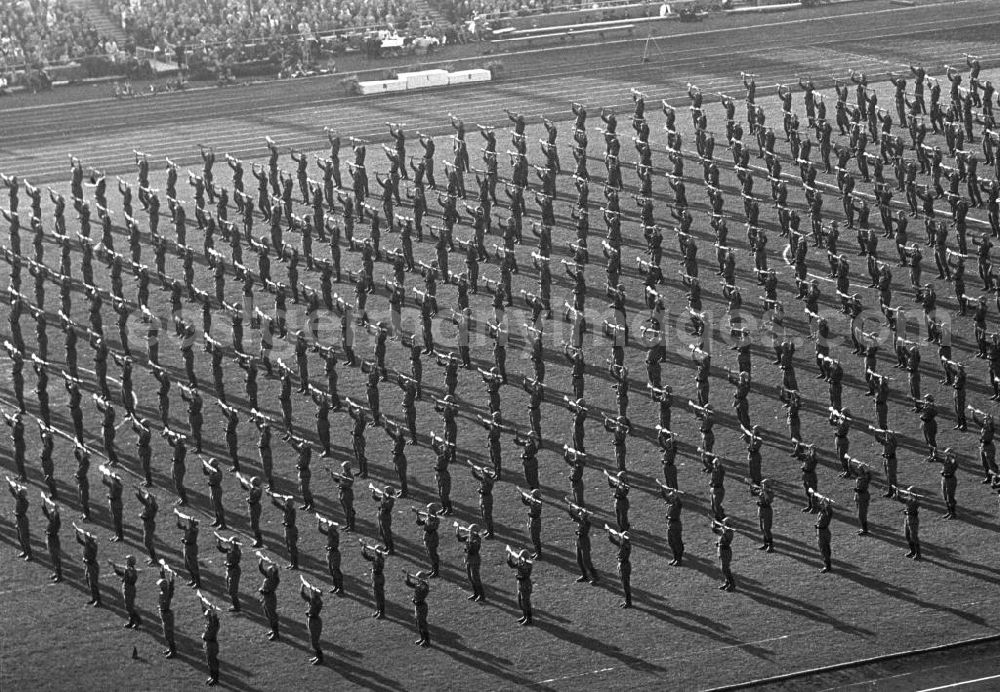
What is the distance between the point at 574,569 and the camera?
123 feet

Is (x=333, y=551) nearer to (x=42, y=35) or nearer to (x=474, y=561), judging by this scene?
(x=474, y=561)

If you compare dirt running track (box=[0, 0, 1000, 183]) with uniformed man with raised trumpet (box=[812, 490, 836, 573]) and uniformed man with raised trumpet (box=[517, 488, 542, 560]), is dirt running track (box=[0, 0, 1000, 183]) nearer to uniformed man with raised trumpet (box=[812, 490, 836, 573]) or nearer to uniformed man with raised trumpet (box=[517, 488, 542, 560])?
uniformed man with raised trumpet (box=[517, 488, 542, 560])

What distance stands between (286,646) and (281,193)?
22.5 meters

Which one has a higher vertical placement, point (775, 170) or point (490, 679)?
point (775, 170)

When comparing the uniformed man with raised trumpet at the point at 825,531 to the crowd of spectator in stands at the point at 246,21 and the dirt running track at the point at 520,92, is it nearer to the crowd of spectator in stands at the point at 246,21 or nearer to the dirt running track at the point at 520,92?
the dirt running track at the point at 520,92

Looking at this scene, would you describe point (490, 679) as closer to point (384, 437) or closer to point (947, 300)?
point (384, 437)

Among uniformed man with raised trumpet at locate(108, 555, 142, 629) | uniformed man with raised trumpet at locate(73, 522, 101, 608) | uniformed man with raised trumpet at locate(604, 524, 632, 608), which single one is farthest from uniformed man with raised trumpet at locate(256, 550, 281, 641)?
uniformed man with raised trumpet at locate(604, 524, 632, 608)

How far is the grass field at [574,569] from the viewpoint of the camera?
3444 cm

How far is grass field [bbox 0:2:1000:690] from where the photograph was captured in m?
34.4

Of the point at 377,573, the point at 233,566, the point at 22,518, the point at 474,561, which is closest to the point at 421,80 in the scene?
the point at 22,518

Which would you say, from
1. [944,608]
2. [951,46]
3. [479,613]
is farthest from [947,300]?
[951,46]

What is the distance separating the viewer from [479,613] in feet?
118

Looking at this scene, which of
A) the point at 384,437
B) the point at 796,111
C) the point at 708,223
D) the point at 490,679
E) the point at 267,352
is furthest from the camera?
the point at 796,111

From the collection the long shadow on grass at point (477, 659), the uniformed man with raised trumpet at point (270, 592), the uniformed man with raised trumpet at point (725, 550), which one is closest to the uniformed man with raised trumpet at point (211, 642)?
the uniformed man with raised trumpet at point (270, 592)
